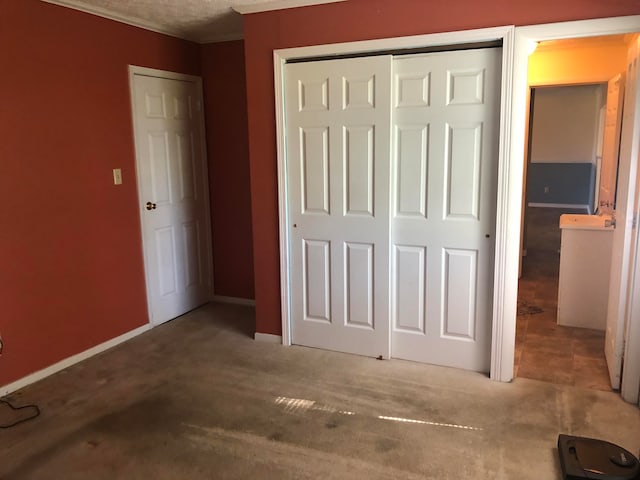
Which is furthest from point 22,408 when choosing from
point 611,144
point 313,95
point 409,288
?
point 611,144

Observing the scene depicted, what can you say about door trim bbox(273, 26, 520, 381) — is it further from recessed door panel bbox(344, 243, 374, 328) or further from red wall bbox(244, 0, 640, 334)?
recessed door panel bbox(344, 243, 374, 328)

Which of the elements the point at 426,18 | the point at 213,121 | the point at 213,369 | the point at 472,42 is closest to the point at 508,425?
the point at 213,369

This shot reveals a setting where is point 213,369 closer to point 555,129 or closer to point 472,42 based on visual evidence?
point 472,42

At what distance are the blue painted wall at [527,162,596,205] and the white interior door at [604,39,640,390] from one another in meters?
7.54

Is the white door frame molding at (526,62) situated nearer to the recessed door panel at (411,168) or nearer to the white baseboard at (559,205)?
the recessed door panel at (411,168)

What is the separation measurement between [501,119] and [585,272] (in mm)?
1774

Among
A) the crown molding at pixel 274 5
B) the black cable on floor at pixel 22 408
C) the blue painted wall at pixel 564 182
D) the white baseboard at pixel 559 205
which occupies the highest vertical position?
the crown molding at pixel 274 5

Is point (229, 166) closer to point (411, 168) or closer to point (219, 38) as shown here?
point (219, 38)

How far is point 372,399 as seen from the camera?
115 inches

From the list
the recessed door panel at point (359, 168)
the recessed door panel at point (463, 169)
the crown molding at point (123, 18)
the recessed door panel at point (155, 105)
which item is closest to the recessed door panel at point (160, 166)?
the recessed door panel at point (155, 105)

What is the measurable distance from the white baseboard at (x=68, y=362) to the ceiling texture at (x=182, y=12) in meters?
2.31

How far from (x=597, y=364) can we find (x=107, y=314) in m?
3.41

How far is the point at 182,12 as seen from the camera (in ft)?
11.5

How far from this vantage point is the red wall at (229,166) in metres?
4.35
